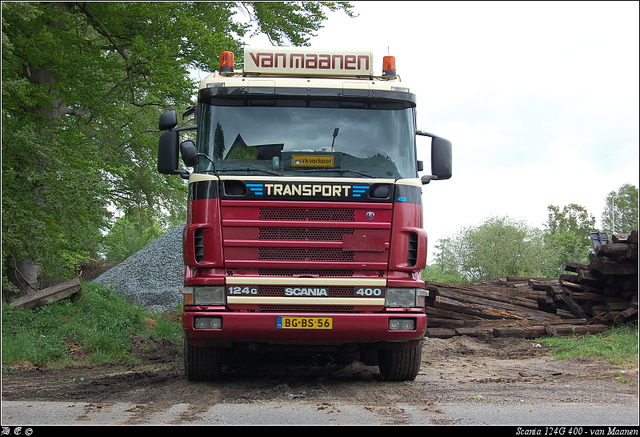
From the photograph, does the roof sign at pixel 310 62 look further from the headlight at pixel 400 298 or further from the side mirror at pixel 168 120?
the headlight at pixel 400 298

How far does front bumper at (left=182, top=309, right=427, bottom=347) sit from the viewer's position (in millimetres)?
6840

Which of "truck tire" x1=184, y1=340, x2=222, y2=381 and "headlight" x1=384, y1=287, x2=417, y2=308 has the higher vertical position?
"headlight" x1=384, y1=287, x2=417, y2=308

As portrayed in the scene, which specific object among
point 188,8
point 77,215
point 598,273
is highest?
point 188,8

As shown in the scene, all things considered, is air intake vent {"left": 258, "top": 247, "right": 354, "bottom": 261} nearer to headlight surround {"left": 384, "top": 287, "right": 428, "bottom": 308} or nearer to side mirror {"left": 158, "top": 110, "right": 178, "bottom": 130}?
headlight surround {"left": 384, "top": 287, "right": 428, "bottom": 308}

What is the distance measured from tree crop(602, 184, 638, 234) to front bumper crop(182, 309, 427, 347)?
55.2 meters

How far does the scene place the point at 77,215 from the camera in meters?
12.2

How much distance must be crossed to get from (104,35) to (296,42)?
5.91 metres

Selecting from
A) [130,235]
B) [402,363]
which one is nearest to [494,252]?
[130,235]

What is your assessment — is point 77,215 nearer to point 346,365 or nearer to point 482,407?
point 346,365

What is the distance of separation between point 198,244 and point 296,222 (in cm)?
115

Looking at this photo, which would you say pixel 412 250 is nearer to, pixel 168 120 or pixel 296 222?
pixel 296 222

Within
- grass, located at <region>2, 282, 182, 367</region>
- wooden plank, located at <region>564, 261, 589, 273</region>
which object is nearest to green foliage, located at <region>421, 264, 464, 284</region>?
wooden plank, located at <region>564, 261, 589, 273</region>
